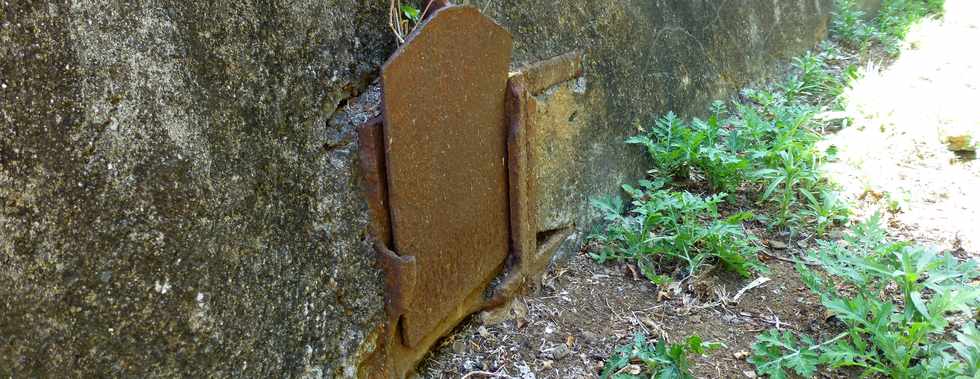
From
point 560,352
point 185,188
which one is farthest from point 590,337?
point 185,188

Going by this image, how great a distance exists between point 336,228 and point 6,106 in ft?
2.29

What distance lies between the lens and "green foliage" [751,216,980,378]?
1.85 metres

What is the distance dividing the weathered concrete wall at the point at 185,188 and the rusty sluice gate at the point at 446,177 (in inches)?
2.8

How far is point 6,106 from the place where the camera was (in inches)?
Result: 38.6

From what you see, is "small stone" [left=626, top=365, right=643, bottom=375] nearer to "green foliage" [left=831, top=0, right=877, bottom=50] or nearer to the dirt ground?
the dirt ground

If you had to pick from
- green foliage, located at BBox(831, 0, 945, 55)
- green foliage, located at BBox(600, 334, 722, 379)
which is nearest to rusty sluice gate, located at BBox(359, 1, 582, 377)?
green foliage, located at BBox(600, 334, 722, 379)

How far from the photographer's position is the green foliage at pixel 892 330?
185cm

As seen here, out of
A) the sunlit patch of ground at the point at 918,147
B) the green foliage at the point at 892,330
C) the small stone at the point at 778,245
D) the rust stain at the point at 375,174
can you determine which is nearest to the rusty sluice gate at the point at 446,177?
the rust stain at the point at 375,174

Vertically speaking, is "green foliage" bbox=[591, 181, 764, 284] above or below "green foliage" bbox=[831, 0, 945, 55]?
below

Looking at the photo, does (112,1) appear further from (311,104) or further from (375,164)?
(375,164)

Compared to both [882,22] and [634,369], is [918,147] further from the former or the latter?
[882,22]

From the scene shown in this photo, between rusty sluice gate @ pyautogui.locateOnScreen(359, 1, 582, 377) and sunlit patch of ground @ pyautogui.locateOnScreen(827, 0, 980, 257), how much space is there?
1.58 metres

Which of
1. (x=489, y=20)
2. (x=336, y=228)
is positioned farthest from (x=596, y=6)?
(x=336, y=228)

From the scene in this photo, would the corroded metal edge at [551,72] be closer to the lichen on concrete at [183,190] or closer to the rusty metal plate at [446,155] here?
the rusty metal plate at [446,155]
